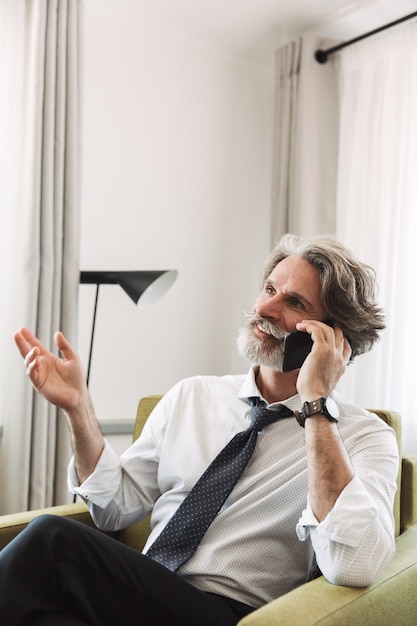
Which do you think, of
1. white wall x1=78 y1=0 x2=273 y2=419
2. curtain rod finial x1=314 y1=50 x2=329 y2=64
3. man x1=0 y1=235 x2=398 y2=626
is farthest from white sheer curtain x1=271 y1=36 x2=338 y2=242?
man x1=0 y1=235 x2=398 y2=626

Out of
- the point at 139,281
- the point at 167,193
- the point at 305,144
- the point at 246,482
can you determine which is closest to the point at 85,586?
the point at 246,482

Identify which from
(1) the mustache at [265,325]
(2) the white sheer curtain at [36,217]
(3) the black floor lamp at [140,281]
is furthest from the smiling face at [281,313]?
(2) the white sheer curtain at [36,217]

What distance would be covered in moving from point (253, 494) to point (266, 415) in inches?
7.3

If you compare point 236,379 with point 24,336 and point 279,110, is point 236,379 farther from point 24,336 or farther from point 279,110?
point 279,110

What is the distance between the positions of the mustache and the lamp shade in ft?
2.07

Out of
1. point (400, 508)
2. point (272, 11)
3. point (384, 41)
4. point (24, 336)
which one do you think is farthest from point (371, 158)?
point (24, 336)

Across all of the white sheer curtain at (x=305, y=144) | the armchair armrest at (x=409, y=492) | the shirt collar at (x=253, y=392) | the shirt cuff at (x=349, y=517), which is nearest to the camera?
the shirt cuff at (x=349, y=517)

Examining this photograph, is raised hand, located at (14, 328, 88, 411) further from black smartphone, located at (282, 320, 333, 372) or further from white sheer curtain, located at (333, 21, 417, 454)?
white sheer curtain, located at (333, 21, 417, 454)

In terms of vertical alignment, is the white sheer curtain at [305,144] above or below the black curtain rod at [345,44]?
below

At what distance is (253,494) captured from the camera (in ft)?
4.99

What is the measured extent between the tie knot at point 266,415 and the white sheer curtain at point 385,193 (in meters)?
1.03

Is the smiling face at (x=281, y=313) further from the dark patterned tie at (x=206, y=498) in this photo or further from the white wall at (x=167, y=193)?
the white wall at (x=167, y=193)

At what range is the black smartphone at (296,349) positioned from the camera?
1571 millimetres

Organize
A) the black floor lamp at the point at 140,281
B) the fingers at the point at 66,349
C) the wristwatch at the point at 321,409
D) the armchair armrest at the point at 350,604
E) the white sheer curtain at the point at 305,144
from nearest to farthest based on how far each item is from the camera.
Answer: the armchair armrest at the point at 350,604 → the wristwatch at the point at 321,409 → the fingers at the point at 66,349 → the black floor lamp at the point at 140,281 → the white sheer curtain at the point at 305,144
